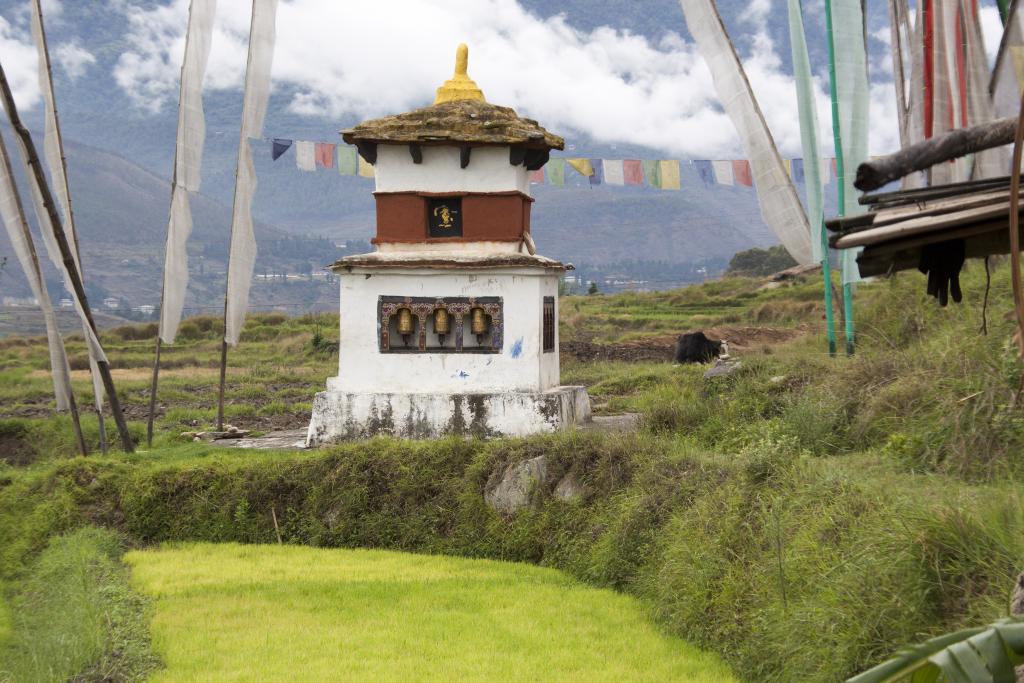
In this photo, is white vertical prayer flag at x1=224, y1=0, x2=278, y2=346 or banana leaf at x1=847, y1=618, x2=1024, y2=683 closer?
banana leaf at x1=847, y1=618, x2=1024, y2=683

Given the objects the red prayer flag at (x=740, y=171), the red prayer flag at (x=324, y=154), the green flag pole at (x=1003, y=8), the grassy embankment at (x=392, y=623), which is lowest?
the grassy embankment at (x=392, y=623)

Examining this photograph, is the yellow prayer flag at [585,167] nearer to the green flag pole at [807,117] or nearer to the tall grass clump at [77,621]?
the green flag pole at [807,117]

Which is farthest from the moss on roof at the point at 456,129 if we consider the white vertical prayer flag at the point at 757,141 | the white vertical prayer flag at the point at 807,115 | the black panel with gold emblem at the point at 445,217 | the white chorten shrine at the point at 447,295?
the white vertical prayer flag at the point at 807,115

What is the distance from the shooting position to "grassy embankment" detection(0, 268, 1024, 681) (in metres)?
6.20

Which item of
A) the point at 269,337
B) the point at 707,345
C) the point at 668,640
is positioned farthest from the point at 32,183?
the point at 269,337

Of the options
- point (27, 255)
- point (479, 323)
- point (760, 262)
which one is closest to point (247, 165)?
point (27, 255)

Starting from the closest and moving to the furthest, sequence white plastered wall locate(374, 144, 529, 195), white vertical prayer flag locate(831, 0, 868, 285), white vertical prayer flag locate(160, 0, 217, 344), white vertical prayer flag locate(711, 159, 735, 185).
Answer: white vertical prayer flag locate(831, 0, 868, 285) < white plastered wall locate(374, 144, 529, 195) < white vertical prayer flag locate(160, 0, 217, 344) < white vertical prayer flag locate(711, 159, 735, 185)

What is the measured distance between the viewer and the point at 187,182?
14.7 meters

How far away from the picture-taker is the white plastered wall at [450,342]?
1370 cm

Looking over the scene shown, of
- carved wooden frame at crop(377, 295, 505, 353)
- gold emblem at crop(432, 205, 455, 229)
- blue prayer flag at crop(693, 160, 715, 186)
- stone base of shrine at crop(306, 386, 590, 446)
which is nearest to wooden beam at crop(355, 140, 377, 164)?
gold emblem at crop(432, 205, 455, 229)

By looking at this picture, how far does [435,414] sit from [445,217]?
2.58 metres

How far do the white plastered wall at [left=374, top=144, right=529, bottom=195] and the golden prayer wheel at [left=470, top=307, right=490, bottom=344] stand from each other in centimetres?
160

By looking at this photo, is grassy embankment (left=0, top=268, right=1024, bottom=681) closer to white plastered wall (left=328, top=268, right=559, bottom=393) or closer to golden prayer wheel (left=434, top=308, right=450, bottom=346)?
white plastered wall (left=328, top=268, right=559, bottom=393)

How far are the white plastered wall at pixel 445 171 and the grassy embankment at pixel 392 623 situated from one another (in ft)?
17.0
